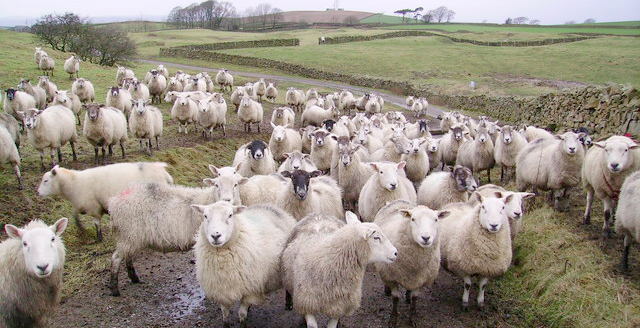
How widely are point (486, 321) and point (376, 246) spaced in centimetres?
259

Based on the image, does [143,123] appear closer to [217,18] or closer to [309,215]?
[309,215]

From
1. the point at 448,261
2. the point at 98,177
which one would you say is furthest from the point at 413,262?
the point at 98,177

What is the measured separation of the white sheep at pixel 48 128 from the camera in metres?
10.6

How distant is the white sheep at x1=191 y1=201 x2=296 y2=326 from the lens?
5.51 m

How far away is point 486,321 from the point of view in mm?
6469

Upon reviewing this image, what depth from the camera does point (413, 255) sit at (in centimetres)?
611

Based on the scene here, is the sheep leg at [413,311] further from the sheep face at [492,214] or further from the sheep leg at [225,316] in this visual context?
the sheep leg at [225,316]

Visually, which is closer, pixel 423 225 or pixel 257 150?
pixel 423 225

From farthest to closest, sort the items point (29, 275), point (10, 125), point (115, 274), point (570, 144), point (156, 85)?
point (156, 85)
point (10, 125)
point (570, 144)
point (115, 274)
point (29, 275)

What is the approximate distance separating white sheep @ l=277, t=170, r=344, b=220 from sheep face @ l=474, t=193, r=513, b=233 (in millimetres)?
3000

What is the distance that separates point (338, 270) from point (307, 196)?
2.83m

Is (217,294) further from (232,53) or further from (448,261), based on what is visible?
(232,53)

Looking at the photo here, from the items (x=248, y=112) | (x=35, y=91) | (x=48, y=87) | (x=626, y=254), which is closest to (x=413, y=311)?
(x=626, y=254)

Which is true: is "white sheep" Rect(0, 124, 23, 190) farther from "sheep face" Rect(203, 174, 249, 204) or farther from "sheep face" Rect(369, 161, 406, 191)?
"sheep face" Rect(369, 161, 406, 191)
